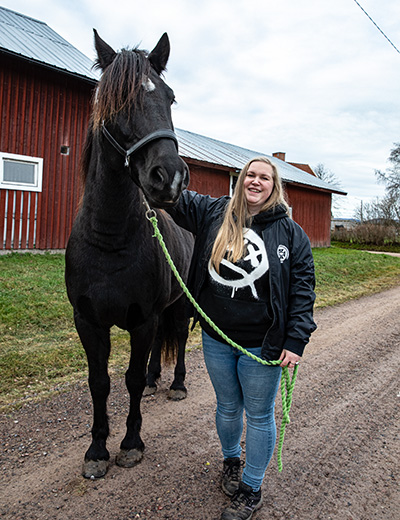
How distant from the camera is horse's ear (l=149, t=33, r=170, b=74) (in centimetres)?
245

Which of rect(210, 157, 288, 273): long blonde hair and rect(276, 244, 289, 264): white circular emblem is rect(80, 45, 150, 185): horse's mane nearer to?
rect(210, 157, 288, 273): long blonde hair

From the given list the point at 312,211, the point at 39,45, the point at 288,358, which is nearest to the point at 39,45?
the point at 39,45

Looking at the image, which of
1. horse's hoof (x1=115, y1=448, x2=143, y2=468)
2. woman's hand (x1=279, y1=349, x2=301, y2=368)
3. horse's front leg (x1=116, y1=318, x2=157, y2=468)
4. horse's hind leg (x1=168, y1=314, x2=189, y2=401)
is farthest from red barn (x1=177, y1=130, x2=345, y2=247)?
woman's hand (x1=279, y1=349, x2=301, y2=368)

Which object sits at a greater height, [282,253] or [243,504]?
[282,253]

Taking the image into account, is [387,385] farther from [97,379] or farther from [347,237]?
[347,237]

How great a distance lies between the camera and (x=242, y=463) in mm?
2668

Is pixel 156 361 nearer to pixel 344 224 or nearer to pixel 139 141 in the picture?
pixel 139 141

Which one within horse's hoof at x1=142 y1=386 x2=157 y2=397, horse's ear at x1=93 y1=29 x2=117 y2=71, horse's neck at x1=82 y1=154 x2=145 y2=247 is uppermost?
horse's ear at x1=93 y1=29 x2=117 y2=71

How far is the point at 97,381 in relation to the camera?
272 cm

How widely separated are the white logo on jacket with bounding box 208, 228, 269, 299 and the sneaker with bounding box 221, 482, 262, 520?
110 cm

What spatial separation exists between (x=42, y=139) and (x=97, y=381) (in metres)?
8.95

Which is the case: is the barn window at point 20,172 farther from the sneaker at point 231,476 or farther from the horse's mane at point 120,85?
the sneaker at point 231,476

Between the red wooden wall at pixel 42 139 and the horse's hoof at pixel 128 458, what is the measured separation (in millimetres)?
8197

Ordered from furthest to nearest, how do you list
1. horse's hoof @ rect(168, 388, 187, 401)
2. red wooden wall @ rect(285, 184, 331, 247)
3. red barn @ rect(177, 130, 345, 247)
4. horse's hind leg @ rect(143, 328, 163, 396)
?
1. red wooden wall @ rect(285, 184, 331, 247)
2. red barn @ rect(177, 130, 345, 247)
3. horse's hind leg @ rect(143, 328, 163, 396)
4. horse's hoof @ rect(168, 388, 187, 401)
